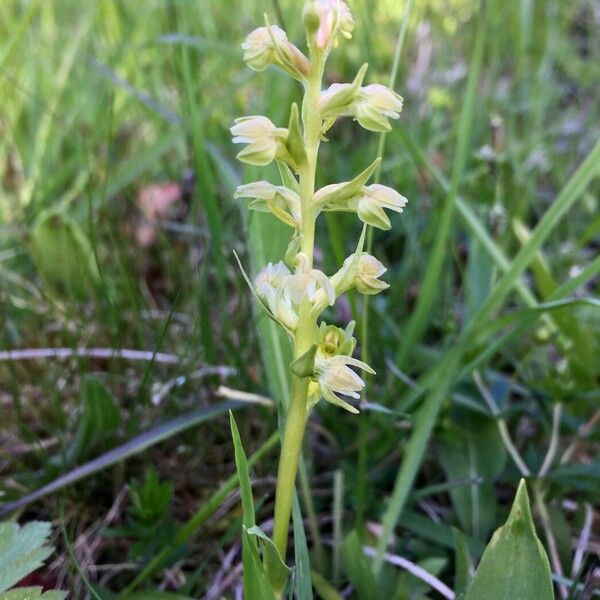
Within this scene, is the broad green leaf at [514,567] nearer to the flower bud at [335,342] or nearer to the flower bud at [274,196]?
the flower bud at [335,342]

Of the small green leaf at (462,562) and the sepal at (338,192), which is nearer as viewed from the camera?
the sepal at (338,192)

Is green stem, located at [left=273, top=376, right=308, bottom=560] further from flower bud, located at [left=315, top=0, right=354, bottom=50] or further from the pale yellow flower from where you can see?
flower bud, located at [left=315, top=0, right=354, bottom=50]

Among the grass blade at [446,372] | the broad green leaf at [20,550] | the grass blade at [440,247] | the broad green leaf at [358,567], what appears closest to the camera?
the broad green leaf at [20,550]

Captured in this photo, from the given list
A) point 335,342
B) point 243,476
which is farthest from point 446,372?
point 243,476

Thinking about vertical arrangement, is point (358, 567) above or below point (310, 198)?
below

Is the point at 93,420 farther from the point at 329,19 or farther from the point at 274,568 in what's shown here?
the point at 329,19

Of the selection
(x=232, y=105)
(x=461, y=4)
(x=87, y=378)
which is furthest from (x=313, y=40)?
(x=461, y=4)

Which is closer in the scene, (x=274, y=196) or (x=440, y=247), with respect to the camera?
(x=274, y=196)

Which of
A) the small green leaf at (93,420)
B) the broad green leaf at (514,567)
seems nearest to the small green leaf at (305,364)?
the broad green leaf at (514,567)
